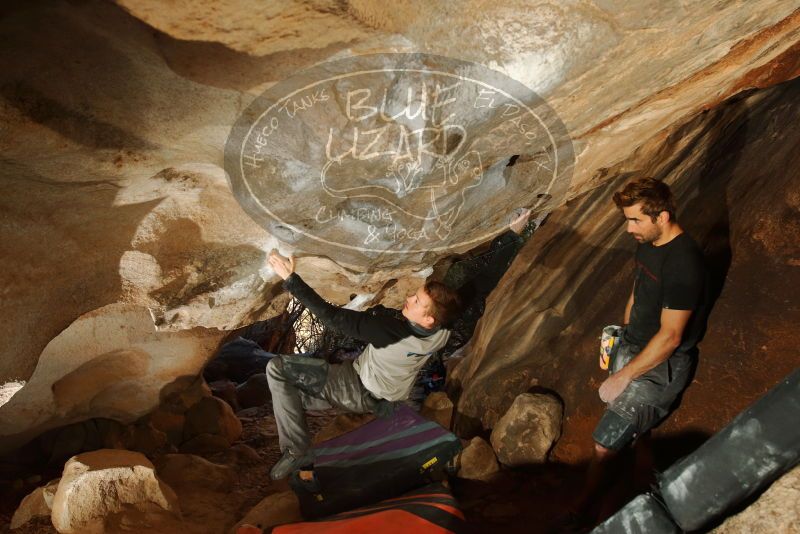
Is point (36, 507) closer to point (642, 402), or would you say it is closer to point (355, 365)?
point (355, 365)

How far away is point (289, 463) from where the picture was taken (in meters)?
3.45

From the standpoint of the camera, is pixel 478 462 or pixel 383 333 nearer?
pixel 383 333

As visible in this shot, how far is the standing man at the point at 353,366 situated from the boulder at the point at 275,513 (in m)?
0.45

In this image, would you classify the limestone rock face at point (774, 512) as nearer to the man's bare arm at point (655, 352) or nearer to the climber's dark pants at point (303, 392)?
the man's bare arm at point (655, 352)

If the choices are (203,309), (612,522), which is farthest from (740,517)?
(203,309)

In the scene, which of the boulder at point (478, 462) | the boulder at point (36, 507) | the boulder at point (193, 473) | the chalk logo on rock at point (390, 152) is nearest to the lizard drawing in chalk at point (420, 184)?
the chalk logo on rock at point (390, 152)

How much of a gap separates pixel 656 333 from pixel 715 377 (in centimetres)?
105

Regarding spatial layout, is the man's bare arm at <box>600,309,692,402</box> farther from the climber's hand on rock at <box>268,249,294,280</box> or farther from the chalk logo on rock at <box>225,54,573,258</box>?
the climber's hand on rock at <box>268,249,294,280</box>

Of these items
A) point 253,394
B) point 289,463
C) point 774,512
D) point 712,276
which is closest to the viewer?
point 774,512

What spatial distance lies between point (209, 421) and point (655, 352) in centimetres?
585

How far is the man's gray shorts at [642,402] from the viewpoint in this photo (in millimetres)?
2613

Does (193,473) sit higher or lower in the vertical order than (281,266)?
lower

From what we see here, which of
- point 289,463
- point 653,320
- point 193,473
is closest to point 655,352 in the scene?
point 653,320

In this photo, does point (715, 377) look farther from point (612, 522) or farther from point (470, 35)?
point (470, 35)
